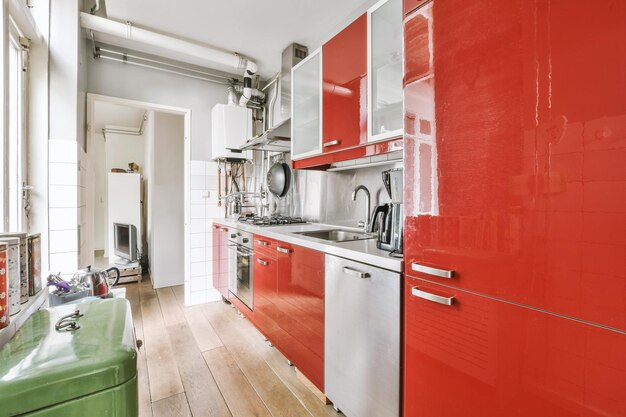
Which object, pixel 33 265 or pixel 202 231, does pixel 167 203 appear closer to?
pixel 202 231

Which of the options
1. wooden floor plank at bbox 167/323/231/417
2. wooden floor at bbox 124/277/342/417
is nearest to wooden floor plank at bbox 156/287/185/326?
wooden floor at bbox 124/277/342/417

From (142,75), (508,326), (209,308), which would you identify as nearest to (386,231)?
(508,326)

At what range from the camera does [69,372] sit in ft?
2.00

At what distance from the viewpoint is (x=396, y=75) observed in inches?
60.1

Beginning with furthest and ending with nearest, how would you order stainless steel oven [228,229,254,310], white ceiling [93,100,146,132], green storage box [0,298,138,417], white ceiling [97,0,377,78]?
white ceiling [93,100,146,132] → stainless steel oven [228,229,254,310] → white ceiling [97,0,377,78] → green storage box [0,298,138,417]

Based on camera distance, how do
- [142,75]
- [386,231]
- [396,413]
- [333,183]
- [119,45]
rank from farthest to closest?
[142,75]
[119,45]
[333,183]
[386,231]
[396,413]

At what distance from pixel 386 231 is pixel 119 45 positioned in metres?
3.08

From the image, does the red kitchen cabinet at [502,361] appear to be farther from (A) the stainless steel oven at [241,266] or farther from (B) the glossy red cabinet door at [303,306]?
(A) the stainless steel oven at [241,266]

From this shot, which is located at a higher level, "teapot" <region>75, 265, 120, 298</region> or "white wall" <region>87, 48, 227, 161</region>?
"white wall" <region>87, 48, 227, 161</region>

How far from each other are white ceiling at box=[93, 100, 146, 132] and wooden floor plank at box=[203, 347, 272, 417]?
3.72 meters

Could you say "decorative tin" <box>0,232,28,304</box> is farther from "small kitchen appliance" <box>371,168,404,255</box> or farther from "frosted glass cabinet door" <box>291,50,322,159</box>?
"frosted glass cabinet door" <box>291,50,322,159</box>

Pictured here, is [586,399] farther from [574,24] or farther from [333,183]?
[333,183]

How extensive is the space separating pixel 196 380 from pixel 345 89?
206 cm

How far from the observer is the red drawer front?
2.00 meters
